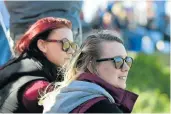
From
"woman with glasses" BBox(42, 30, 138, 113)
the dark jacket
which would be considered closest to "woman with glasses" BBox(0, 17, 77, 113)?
the dark jacket

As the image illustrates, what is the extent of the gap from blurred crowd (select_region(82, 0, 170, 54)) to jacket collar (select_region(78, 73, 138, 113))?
7378 mm

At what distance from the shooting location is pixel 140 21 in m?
11.1

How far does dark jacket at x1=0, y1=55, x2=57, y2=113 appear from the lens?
2893 mm

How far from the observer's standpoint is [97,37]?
255 centimetres

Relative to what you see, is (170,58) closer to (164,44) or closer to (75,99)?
(164,44)

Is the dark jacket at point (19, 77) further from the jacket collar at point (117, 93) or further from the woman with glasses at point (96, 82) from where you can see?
the jacket collar at point (117, 93)

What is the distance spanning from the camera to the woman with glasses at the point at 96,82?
233 cm

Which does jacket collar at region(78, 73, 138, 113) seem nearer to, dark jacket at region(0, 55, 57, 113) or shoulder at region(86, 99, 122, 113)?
shoulder at region(86, 99, 122, 113)

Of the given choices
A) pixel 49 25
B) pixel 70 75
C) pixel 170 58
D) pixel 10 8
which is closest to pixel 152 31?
pixel 170 58

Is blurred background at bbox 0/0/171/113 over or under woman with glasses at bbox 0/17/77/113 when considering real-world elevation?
under

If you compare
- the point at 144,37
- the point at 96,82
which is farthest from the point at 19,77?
the point at 144,37

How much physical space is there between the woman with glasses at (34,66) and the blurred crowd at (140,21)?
659 cm

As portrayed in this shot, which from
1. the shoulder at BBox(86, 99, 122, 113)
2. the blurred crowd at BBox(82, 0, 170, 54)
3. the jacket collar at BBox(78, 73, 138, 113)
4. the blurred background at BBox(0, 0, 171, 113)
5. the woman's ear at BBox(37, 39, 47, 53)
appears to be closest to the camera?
the shoulder at BBox(86, 99, 122, 113)

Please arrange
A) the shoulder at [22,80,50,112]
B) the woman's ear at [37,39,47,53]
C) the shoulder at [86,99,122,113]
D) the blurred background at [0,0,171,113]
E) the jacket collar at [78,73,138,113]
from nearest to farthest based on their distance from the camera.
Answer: the shoulder at [86,99,122,113], the jacket collar at [78,73,138,113], the shoulder at [22,80,50,112], the woman's ear at [37,39,47,53], the blurred background at [0,0,171,113]
